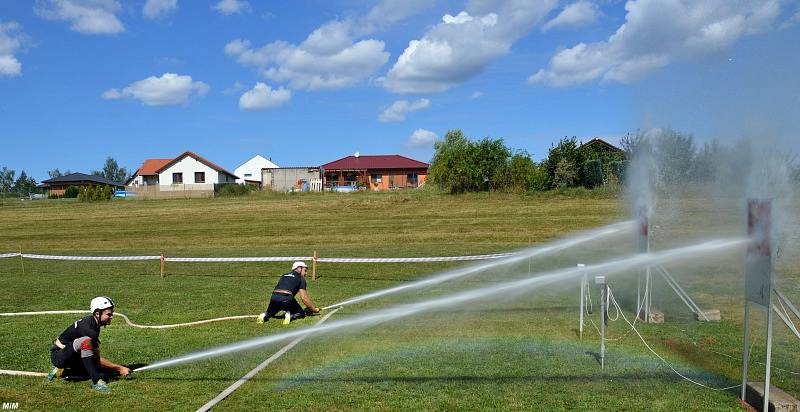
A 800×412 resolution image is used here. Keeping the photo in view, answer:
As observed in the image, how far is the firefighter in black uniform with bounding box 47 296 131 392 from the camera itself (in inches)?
376

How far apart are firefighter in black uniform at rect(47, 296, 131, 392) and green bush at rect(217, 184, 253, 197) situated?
60.5 meters

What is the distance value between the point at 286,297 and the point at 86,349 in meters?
5.15

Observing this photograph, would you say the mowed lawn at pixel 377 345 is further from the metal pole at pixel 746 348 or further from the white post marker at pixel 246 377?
the metal pole at pixel 746 348

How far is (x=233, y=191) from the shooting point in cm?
6975

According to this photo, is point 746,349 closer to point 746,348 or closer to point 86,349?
point 746,348

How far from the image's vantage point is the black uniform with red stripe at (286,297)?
1419 centimetres

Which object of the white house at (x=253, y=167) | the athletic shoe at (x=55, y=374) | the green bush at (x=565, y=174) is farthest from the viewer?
the white house at (x=253, y=167)

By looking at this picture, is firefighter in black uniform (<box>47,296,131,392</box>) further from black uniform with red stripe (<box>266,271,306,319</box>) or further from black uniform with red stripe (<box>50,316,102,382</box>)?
black uniform with red stripe (<box>266,271,306,319</box>)

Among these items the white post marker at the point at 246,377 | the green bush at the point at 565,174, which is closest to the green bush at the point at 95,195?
the green bush at the point at 565,174

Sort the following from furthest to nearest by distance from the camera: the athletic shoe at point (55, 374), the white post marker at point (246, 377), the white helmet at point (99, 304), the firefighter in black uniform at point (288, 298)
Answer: the firefighter in black uniform at point (288, 298), the athletic shoe at point (55, 374), the white helmet at point (99, 304), the white post marker at point (246, 377)

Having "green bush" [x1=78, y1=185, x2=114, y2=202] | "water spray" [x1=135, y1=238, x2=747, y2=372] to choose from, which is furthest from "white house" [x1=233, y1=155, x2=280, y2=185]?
"water spray" [x1=135, y1=238, x2=747, y2=372]

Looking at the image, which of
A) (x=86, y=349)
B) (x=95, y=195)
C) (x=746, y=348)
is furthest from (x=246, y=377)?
(x=95, y=195)

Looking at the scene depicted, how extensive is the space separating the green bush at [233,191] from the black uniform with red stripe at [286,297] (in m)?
56.7

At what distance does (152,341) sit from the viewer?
12.7 m
